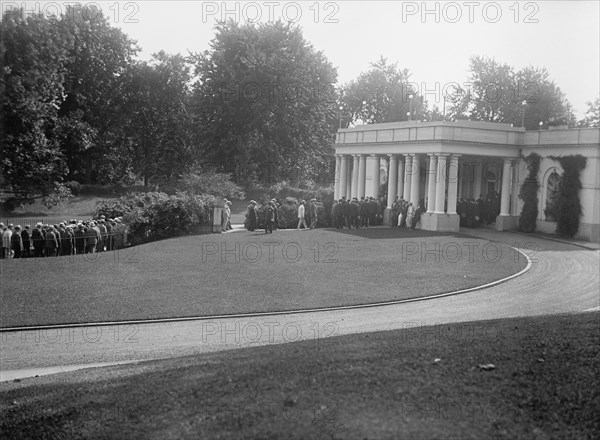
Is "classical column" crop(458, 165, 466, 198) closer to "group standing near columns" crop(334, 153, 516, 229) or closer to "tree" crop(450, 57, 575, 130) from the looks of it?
"group standing near columns" crop(334, 153, 516, 229)

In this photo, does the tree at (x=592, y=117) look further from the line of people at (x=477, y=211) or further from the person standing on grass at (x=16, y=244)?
the person standing on grass at (x=16, y=244)

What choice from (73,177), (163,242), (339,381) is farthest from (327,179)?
(339,381)

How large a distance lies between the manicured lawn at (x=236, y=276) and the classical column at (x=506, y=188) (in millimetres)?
8110

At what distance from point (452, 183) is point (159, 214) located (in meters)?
16.6

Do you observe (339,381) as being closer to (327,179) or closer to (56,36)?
(56,36)

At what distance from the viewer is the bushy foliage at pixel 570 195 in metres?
37.0

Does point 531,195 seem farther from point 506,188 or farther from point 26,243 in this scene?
point 26,243

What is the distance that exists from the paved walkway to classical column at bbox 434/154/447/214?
1502cm

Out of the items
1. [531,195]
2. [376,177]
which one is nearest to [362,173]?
[376,177]

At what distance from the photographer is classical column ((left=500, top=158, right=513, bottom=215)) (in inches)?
1639

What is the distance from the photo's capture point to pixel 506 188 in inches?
1640

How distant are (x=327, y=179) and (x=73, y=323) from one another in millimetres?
61140

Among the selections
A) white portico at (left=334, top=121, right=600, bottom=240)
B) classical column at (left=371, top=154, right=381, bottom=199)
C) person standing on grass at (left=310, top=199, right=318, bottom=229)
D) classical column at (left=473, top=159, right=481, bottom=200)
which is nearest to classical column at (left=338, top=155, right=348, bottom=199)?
classical column at (left=371, top=154, right=381, bottom=199)

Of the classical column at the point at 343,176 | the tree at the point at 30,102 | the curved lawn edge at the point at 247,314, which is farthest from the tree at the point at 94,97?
the curved lawn edge at the point at 247,314
